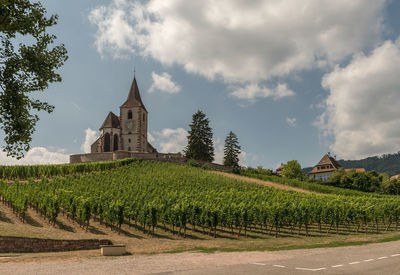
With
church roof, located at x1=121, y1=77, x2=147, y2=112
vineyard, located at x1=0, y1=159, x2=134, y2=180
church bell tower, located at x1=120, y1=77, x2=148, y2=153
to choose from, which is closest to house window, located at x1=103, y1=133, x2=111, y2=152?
church bell tower, located at x1=120, y1=77, x2=148, y2=153

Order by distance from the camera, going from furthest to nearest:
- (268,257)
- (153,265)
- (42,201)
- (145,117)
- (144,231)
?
(145,117) < (42,201) < (144,231) < (268,257) < (153,265)

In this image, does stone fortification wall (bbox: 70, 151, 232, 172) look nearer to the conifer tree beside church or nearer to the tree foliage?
the conifer tree beside church

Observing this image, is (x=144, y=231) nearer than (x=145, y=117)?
Yes

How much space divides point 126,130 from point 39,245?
6153cm

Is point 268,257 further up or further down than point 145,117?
further down

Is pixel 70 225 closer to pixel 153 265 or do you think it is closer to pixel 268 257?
pixel 153 265

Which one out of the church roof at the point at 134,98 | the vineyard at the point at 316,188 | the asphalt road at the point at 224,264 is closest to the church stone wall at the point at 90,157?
the church roof at the point at 134,98

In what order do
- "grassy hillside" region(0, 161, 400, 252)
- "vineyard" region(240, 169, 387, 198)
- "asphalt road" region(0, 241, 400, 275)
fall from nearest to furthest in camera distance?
"asphalt road" region(0, 241, 400, 275), "grassy hillside" region(0, 161, 400, 252), "vineyard" region(240, 169, 387, 198)

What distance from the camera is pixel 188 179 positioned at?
168 ft

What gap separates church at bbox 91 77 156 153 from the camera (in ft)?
247

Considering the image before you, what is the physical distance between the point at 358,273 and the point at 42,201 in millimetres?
27726

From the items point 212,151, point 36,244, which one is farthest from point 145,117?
point 36,244

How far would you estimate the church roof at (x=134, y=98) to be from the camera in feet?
261

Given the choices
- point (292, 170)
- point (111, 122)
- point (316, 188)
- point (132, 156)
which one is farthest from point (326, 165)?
point (111, 122)
